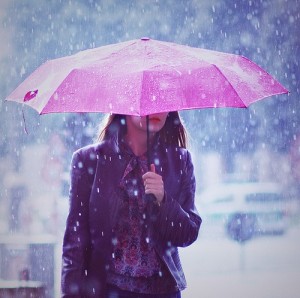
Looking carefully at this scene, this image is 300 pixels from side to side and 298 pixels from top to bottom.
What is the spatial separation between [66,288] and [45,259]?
2.51 metres

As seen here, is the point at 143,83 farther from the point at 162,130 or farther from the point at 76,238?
the point at 76,238

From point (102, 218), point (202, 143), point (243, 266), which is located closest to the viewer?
point (102, 218)

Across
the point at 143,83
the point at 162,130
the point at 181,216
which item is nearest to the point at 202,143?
the point at 162,130

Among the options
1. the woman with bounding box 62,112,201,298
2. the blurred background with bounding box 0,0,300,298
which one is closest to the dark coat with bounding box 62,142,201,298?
the woman with bounding box 62,112,201,298

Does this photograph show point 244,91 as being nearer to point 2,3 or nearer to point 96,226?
point 96,226

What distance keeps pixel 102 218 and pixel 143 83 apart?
573 millimetres

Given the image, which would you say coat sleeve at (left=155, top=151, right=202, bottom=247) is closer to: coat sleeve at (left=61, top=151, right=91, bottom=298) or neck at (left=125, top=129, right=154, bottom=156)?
neck at (left=125, top=129, right=154, bottom=156)

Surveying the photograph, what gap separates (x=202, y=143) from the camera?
11727 millimetres

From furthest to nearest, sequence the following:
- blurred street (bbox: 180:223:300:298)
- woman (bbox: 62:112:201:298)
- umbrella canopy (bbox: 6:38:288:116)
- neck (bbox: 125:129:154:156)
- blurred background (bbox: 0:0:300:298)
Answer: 1. blurred background (bbox: 0:0:300:298)
2. blurred street (bbox: 180:223:300:298)
3. neck (bbox: 125:129:154:156)
4. woman (bbox: 62:112:201:298)
5. umbrella canopy (bbox: 6:38:288:116)

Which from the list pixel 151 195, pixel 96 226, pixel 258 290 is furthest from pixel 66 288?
pixel 258 290

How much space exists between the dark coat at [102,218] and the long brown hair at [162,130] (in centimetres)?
7

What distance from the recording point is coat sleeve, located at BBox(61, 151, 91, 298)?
7.46 feet

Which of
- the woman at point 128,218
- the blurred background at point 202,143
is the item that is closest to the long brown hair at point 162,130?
the woman at point 128,218

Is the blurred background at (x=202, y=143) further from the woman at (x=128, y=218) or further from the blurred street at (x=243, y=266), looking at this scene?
the woman at (x=128, y=218)
